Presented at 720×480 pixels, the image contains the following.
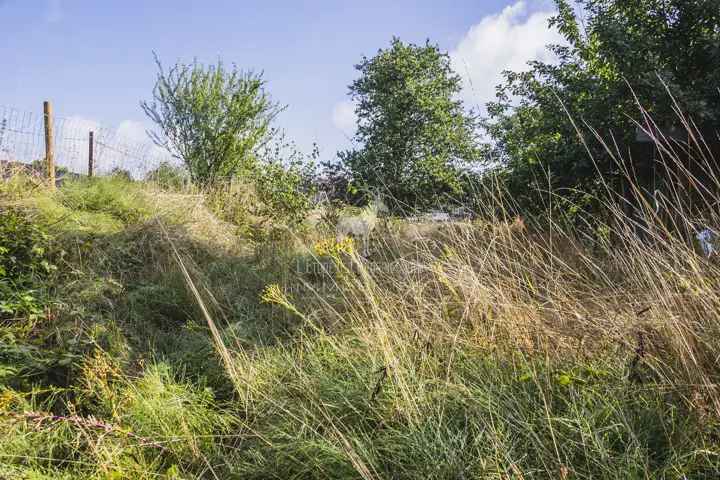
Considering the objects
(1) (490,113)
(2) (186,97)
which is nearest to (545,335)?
(1) (490,113)

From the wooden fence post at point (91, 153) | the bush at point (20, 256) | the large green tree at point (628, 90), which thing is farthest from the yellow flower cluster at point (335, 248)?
the wooden fence post at point (91, 153)

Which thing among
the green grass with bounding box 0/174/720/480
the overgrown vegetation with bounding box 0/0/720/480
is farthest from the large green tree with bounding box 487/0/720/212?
the green grass with bounding box 0/174/720/480

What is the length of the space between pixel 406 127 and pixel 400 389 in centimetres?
1211

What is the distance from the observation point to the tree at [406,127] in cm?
1315

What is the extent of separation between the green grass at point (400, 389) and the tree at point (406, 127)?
9.63 meters

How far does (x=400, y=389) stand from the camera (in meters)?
2.01

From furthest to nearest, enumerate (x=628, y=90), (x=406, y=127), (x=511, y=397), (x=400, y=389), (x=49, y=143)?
(x=406, y=127)
(x=49, y=143)
(x=628, y=90)
(x=400, y=389)
(x=511, y=397)

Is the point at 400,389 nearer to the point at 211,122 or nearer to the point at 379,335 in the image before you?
the point at 379,335

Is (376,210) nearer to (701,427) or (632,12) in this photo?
(632,12)

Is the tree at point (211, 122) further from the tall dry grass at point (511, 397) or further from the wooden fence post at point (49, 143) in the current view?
the tall dry grass at point (511, 397)

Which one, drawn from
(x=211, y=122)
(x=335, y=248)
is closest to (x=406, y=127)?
(x=211, y=122)

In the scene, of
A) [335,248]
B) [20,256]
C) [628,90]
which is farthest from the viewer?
[628,90]

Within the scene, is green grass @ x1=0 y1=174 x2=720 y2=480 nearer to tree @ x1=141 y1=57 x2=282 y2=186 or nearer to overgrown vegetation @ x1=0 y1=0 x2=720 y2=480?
overgrown vegetation @ x1=0 y1=0 x2=720 y2=480

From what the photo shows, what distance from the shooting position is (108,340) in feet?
10.1
